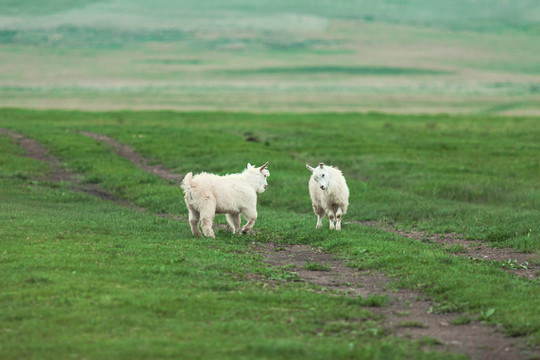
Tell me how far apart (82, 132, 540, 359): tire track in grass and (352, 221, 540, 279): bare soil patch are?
11.6ft

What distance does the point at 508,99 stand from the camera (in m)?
138

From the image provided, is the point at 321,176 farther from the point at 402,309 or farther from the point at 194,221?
the point at 402,309

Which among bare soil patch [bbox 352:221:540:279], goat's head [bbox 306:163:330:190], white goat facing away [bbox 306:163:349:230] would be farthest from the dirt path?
bare soil patch [bbox 352:221:540:279]

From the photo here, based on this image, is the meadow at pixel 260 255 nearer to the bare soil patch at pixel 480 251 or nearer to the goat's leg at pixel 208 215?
the bare soil patch at pixel 480 251

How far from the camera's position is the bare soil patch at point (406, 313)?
1024 centimetres

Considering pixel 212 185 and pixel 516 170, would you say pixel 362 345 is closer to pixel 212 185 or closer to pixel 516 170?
pixel 212 185

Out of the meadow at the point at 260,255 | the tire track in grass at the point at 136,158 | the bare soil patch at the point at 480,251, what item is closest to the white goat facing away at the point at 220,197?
the meadow at the point at 260,255

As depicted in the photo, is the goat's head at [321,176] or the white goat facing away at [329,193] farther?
the white goat facing away at [329,193]

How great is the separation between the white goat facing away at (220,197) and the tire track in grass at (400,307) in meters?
1.36

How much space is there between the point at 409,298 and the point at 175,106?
109m

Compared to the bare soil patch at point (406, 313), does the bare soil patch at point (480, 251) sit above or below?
below

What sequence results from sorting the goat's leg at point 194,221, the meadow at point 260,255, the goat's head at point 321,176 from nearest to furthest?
1. the meadow at point 260,255
2. the goat's leg at point 194,221
3. the goat's head at point 321,176

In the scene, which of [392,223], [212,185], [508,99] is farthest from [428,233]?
[508,99]

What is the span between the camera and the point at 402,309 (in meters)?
12.3
